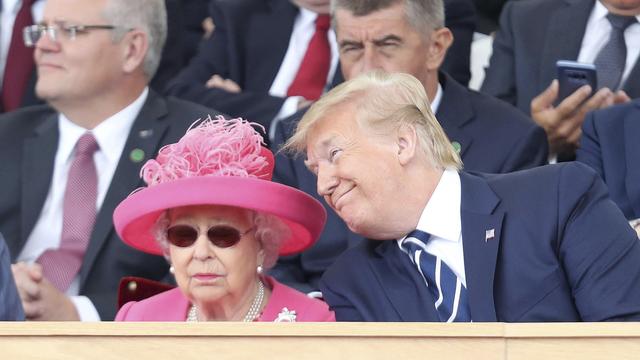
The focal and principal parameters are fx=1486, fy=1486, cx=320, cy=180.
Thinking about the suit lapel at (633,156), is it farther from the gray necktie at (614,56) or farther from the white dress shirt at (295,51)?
the white dress shirt at (295,51)

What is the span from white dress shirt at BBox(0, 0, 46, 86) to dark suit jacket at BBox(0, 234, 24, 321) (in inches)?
77.7

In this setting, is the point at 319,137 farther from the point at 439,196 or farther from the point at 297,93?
the point at 297,93

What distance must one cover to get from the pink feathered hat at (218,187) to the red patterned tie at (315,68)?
1.72 m

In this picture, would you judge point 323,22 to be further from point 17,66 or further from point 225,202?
point 225,202

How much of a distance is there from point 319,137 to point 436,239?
1.21 ft

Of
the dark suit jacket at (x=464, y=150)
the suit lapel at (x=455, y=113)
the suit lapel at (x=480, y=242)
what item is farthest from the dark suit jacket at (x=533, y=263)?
the suit lapel at (x=455, y=113)

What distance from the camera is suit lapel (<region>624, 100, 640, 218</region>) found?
4.18 meters

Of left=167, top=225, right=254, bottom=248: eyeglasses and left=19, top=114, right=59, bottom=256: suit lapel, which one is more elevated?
left=167, top=225, right=254, bottom=248: eyeglasses

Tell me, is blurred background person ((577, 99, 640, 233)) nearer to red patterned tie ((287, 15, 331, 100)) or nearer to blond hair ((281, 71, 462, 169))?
blond hair ((281, 71, 462, 169))

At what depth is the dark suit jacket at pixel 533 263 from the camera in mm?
3324

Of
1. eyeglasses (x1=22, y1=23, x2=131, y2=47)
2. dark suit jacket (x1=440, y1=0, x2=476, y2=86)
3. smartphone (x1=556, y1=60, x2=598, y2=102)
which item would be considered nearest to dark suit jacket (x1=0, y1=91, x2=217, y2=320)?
eyeglasses (x1=22, y1=23, x2=131, y2=47)

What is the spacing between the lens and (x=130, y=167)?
4809mm
